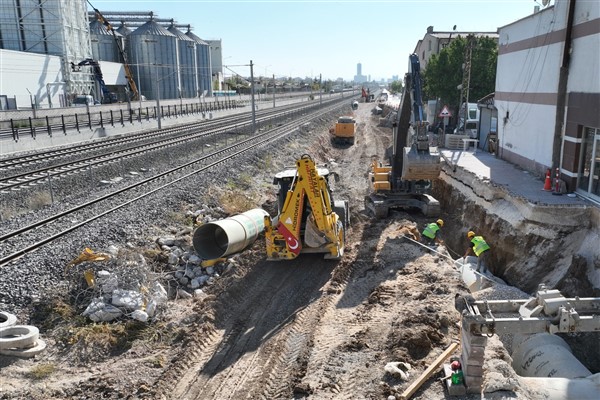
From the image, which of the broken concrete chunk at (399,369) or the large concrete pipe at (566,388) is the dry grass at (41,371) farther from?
the large concrete pipe at (566,388)

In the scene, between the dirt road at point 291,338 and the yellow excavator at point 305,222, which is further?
the yellow excavator at point 305,222

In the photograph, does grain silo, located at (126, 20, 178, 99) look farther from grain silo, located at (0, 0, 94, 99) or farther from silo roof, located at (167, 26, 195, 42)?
grain silo, located at (0, 0, 94, 99)

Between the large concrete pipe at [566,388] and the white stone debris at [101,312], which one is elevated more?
the white stone debris at [101,312]

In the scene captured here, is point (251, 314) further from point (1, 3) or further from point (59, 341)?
point (1, 3)

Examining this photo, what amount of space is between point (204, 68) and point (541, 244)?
91357 mm

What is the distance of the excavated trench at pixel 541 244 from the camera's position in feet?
41.4

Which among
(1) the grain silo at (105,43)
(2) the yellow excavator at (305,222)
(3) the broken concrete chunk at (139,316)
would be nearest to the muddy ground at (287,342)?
(3) the broken concrete chunk at (139,316)

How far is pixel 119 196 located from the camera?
17641mm

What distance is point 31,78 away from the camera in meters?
50.4

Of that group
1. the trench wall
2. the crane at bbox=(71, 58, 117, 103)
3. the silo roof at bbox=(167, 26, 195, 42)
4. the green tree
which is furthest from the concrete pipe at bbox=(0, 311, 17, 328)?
the silo roof at bbox=(167, 26, 195, 42)

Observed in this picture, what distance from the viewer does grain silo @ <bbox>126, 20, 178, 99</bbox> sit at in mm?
80438

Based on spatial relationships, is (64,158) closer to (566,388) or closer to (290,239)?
(290,239)

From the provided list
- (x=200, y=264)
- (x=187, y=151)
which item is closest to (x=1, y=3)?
(x=187, y=151)

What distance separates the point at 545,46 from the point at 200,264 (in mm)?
15500
